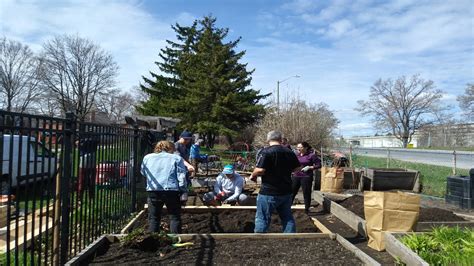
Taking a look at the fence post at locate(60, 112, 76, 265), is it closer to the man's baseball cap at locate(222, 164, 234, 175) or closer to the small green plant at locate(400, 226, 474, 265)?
the small green plant at locate(400, 226, 474, 265)

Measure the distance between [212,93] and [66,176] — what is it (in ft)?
110

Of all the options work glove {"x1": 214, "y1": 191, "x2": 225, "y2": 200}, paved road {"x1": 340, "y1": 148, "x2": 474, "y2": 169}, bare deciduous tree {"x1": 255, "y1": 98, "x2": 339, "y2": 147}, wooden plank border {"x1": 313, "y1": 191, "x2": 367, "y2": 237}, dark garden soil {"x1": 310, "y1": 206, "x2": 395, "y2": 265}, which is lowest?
dark garden soil {"x1": 310, "y1": 206, "x2": 395, "y2": 265}

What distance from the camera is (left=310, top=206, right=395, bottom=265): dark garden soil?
5.95m

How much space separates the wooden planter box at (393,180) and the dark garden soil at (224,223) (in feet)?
20.6

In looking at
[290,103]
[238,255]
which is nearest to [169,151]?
[238,255]

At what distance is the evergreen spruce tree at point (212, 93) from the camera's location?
37.1 m

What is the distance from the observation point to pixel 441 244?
540 cm

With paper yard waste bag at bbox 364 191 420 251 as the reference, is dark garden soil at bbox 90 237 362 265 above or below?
below

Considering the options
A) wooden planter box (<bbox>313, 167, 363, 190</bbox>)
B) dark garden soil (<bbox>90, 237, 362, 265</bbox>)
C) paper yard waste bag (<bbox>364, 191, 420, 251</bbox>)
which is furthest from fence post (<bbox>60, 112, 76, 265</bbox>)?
wooden planter box (<bbox>313, 167, 363, 190</bbox>)

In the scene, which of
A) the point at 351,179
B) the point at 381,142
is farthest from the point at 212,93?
the point at 381,142

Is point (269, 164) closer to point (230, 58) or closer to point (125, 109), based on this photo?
point (230, 58)

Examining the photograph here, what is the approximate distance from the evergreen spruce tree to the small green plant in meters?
30.5

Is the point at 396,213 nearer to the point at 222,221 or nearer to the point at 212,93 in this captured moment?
the point at 222,221

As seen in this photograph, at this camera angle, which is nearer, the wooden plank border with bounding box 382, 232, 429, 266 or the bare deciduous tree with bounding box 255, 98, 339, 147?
the wooden plank border with bounding box 382, 232, 429, 266
